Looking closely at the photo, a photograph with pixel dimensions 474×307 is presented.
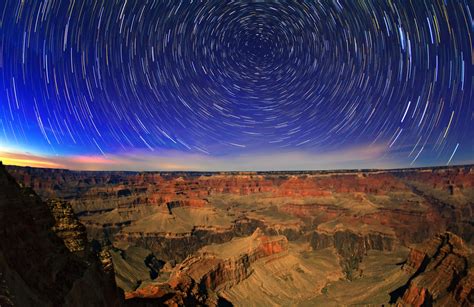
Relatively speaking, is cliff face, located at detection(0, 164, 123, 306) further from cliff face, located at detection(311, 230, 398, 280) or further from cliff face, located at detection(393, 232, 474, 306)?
cliff face, located at detection(311, 230, 398, 280)

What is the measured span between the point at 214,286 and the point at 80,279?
128 feet

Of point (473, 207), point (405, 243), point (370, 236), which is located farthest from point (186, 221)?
point (473, 207)

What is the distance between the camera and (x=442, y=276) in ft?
173

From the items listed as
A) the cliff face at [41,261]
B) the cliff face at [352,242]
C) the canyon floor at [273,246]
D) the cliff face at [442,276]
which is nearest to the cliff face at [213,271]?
the canyon floor at [273,246]

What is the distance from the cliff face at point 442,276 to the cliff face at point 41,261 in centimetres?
4201

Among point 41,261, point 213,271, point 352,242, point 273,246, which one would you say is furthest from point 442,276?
point 352,242

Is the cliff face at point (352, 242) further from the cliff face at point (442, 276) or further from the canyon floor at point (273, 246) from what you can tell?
the cliff face at point (442, 276)

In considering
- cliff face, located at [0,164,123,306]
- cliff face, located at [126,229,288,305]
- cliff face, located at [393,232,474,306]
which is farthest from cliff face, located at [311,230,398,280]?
cliff face, located at [0,164,123,306]

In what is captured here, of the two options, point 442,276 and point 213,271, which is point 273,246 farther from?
point 442,276

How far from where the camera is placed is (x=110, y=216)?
145000 mm

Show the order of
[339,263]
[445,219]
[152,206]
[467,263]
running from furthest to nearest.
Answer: [152,206], [445,219], [339,263], [467,263]

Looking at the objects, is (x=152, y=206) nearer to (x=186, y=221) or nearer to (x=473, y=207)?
(x=186, y=221)

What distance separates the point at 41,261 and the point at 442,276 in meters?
54.7

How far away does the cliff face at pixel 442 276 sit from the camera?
44938mm
